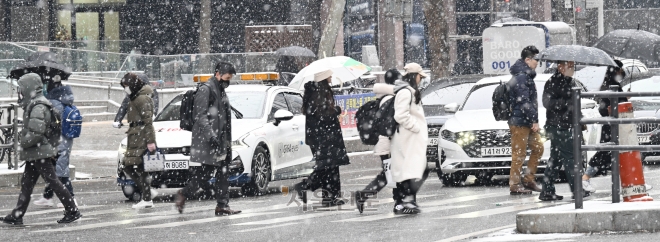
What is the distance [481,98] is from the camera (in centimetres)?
1858

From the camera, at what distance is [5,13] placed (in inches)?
1684

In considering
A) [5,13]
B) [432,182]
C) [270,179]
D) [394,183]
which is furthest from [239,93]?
[5,13]

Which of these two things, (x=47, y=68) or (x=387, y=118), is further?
(x=47, y=68)

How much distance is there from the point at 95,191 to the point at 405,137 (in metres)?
6.32

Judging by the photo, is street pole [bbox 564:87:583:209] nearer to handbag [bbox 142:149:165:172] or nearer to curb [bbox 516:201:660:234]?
curb [bbox 516:201:660:234]

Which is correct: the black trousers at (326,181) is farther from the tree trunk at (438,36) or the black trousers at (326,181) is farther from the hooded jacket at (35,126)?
the tree trunk at (438,36)

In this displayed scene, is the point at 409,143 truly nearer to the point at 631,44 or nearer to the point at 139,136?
the point at 139,136

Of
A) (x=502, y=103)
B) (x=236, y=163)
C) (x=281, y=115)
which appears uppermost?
(x=502, y=103)

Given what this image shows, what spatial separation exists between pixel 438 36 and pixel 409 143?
53.2ft

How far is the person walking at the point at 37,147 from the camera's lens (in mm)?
13180

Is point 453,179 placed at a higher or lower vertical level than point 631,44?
lower

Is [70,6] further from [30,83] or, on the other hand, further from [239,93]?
[30,83]

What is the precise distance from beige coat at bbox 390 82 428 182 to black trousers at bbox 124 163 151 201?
3.07m

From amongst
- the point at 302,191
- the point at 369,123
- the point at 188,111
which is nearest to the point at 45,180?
the point at 188,111
